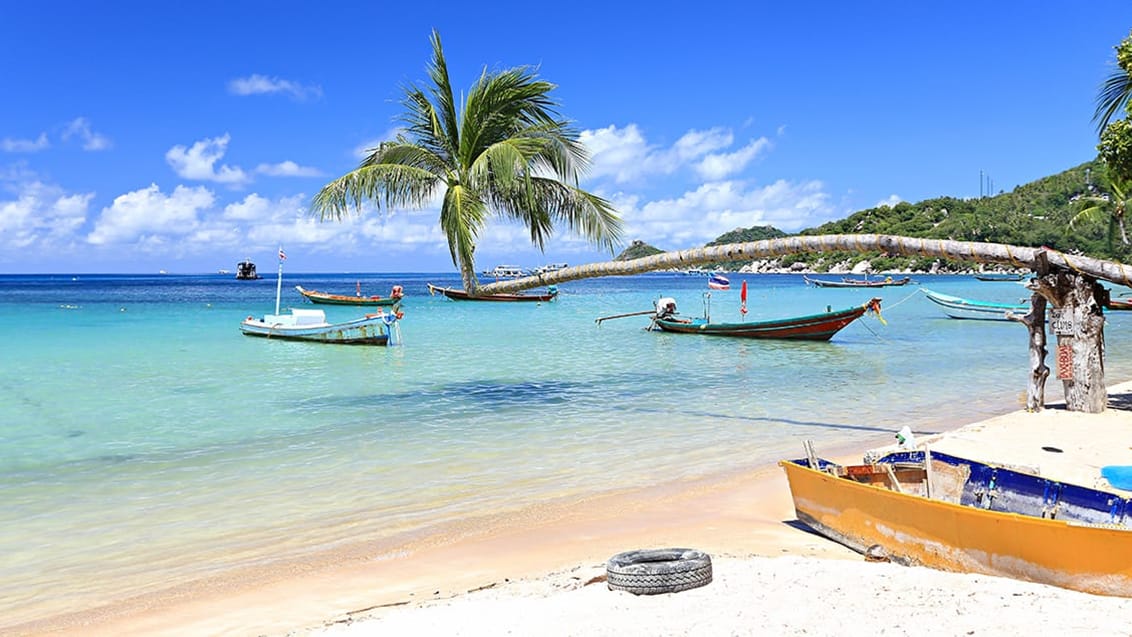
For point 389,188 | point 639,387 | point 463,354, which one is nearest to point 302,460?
point 389,188

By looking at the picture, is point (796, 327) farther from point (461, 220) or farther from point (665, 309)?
point (461, 220)

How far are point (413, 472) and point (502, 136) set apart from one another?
5557mm

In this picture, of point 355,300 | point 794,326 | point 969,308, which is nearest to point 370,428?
point 794,326

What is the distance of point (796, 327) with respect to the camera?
93.2 feet

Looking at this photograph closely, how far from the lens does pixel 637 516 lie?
27.9 feet

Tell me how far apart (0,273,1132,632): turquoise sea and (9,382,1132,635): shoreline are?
0.40 m

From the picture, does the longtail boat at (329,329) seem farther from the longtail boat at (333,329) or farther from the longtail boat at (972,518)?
the longtail boat at (972,518)

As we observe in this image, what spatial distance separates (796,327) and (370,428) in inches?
738

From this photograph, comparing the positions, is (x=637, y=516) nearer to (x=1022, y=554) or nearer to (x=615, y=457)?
(x=615, y=457)

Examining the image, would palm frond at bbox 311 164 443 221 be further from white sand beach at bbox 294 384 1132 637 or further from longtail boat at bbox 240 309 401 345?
longtail boat at bbox 240 309 401 345

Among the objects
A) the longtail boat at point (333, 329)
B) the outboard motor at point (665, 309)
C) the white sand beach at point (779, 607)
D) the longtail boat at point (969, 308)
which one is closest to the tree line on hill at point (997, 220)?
the longtail boat at point (969, 308)

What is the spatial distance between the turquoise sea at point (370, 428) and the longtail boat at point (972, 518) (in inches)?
130

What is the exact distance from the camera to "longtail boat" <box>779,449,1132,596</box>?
5.02 metres

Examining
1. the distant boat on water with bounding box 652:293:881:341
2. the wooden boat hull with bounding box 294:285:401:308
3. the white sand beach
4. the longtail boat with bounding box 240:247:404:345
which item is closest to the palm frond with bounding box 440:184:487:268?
the white sand beach
